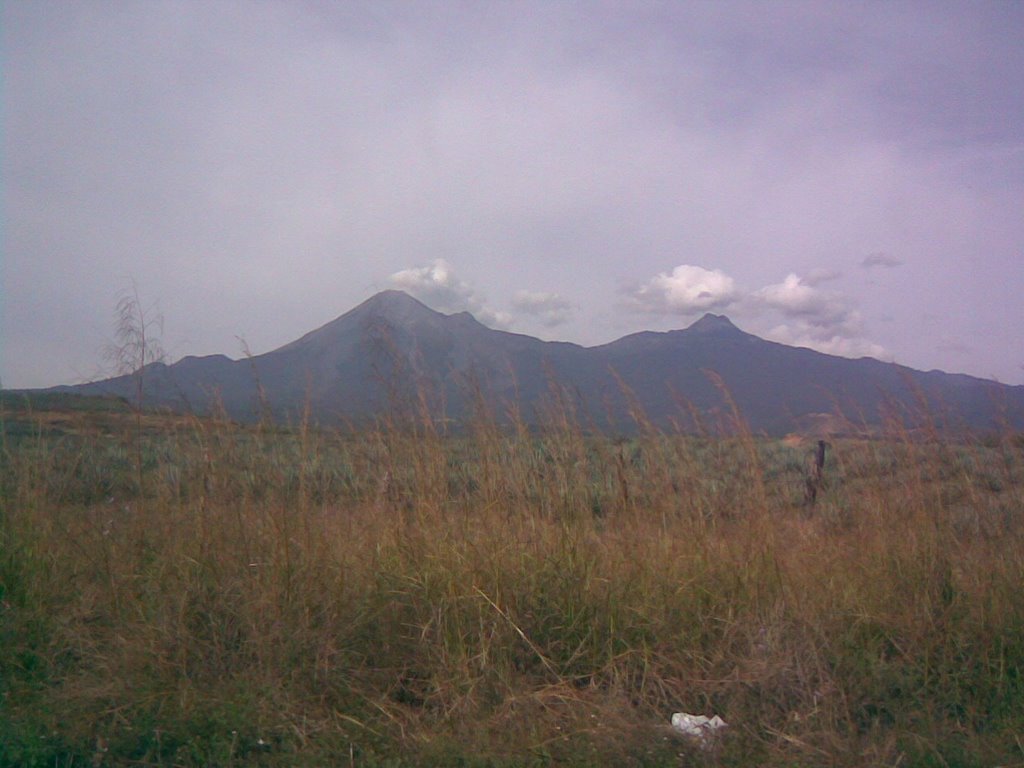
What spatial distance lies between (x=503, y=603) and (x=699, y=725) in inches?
50.5

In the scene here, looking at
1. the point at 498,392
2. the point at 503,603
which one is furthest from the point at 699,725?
the point at 498,392

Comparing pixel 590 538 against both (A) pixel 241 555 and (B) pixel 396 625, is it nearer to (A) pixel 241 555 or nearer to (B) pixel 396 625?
(B) pixel 396 625

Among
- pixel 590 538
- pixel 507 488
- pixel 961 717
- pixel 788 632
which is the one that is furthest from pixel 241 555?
pixel 961 717

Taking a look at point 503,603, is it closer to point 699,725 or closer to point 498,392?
point 699,725

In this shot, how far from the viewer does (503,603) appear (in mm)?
4348

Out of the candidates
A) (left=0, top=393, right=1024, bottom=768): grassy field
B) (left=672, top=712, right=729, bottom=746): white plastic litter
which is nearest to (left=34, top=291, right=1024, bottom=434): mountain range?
(left=0, top=393, right=1024, bottom=768): grassy field

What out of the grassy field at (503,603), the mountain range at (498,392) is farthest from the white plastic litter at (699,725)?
the mountain range at (498,392)

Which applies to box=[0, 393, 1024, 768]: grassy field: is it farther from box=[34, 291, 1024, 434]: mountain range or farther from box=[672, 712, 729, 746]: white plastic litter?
box=[34, 291, 1024, 434]: mountain range

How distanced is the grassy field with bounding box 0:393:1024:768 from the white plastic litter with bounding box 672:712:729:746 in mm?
76

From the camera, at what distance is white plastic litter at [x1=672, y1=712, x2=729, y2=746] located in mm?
3435

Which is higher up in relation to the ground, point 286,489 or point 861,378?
point 861,378

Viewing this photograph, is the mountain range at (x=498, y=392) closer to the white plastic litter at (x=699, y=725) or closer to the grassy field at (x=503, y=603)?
the grassy field at (x=503, y=603)

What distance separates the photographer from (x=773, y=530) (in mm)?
4887

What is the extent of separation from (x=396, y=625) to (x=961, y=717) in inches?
118
